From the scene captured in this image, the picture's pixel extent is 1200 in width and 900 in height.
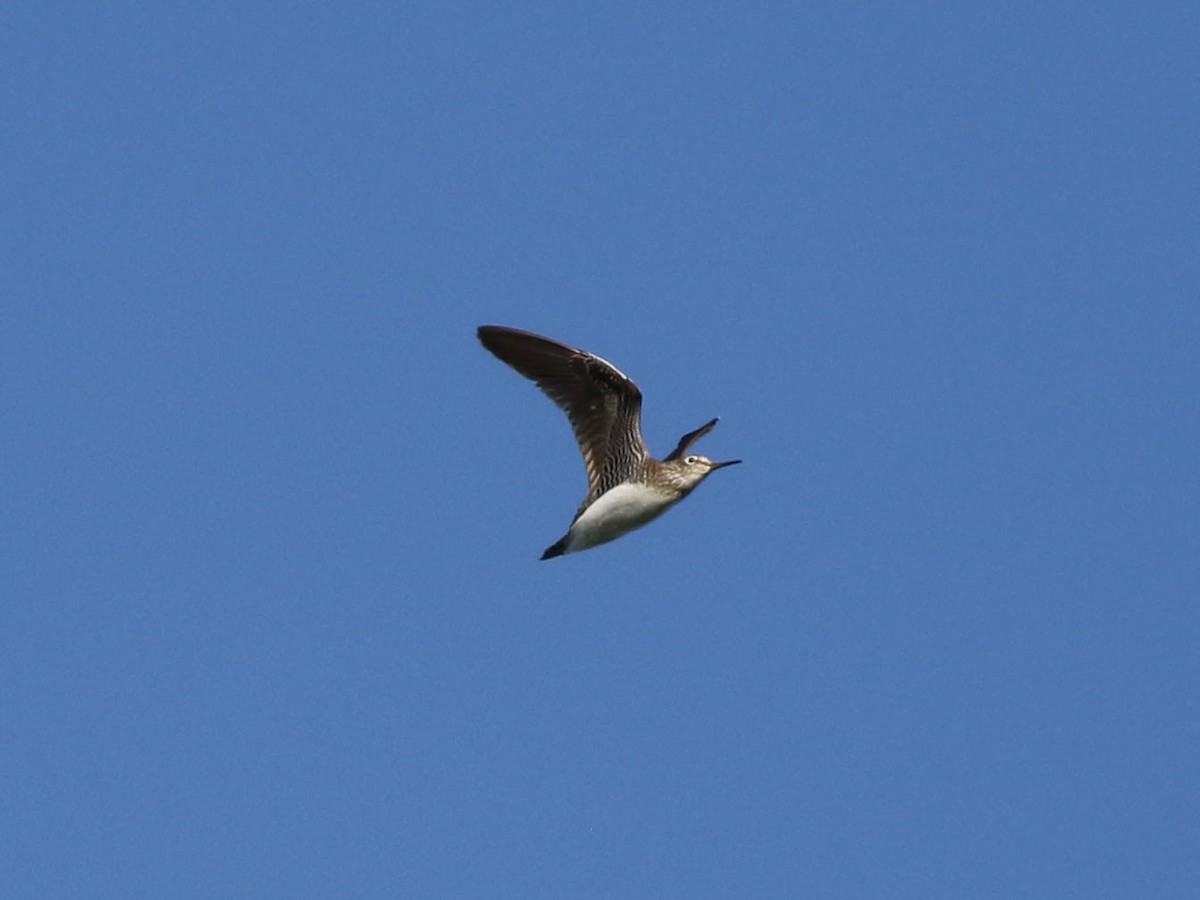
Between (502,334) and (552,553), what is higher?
(502,334)

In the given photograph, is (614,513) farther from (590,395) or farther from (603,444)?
(590,395)

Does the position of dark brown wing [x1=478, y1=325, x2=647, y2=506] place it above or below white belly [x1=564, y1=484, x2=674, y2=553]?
above

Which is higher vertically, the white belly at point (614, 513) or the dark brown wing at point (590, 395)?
the dark brown wing at point (590, 395)

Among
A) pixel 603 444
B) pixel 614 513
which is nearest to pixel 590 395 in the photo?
pixel 603 444
